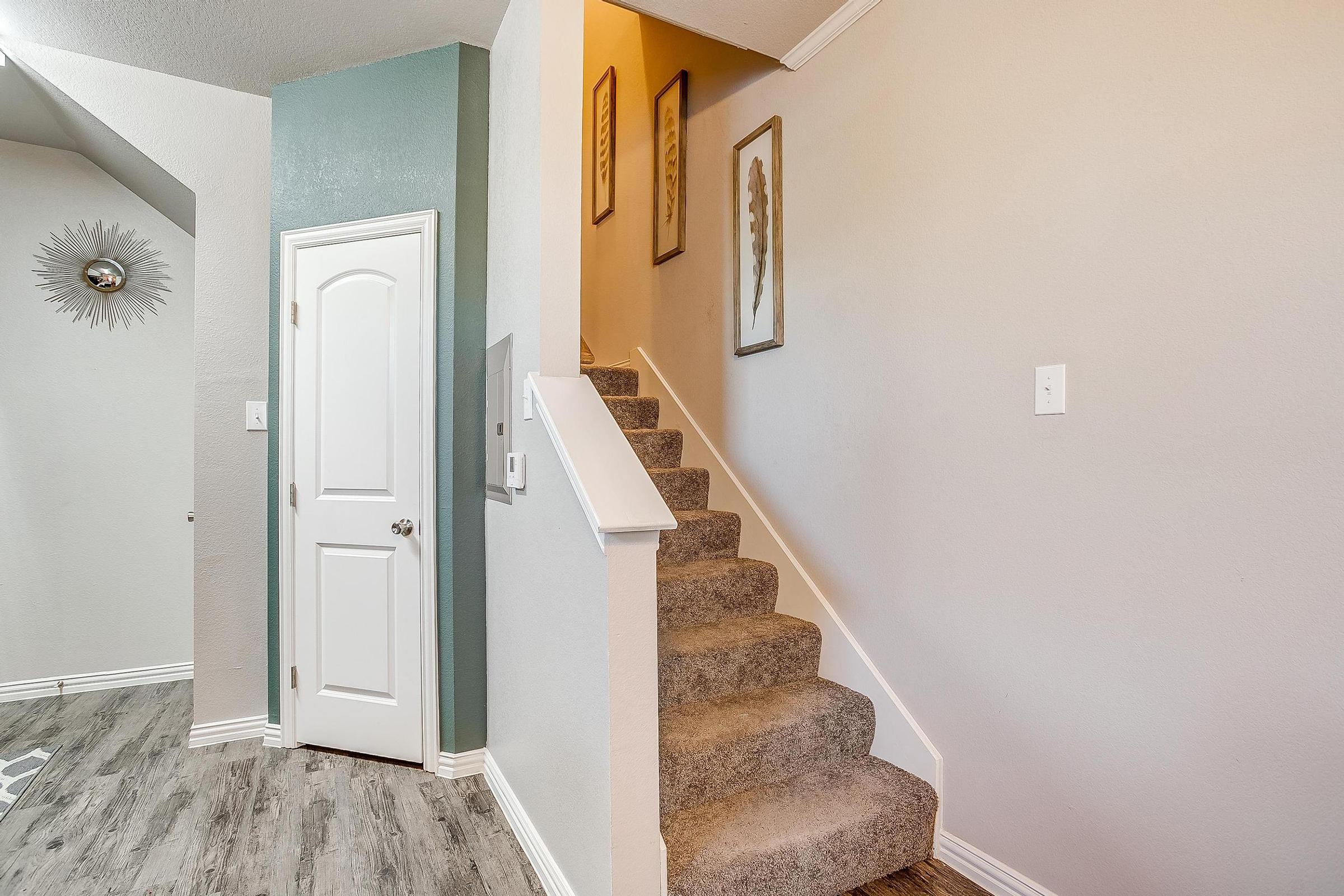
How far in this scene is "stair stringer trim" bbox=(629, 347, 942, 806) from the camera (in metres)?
1.84

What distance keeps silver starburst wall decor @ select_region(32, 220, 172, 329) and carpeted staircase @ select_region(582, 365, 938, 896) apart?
2.87m

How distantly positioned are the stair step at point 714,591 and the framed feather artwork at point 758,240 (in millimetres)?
852

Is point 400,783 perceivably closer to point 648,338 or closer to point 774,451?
point 774,451

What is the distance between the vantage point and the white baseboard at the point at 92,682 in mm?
2924

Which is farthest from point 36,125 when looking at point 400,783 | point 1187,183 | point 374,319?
point 1187,183

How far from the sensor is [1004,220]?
5.26ft

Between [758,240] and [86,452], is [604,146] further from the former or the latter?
[86,452]

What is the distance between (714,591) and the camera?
7.41 ft

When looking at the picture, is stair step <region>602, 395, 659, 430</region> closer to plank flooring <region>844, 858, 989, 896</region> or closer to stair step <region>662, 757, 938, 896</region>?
stair step <region>662, 757, 938, 896</region>

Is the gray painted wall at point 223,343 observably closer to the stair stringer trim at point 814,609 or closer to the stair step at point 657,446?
the stair step at point 657,446

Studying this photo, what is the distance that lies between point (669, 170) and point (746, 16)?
1.09m

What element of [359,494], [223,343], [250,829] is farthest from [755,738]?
[223,343]

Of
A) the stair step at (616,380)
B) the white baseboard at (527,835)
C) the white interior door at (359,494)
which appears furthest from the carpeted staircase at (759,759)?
the stair step at (616,380)

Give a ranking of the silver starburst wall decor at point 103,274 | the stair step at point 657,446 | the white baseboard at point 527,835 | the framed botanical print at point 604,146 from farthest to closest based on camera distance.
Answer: the framed botanical print at point 604,146 < the silver starburst wall decor at point 103,274 < the stair step at point 657,446 < the white baseboard at point 527,835
